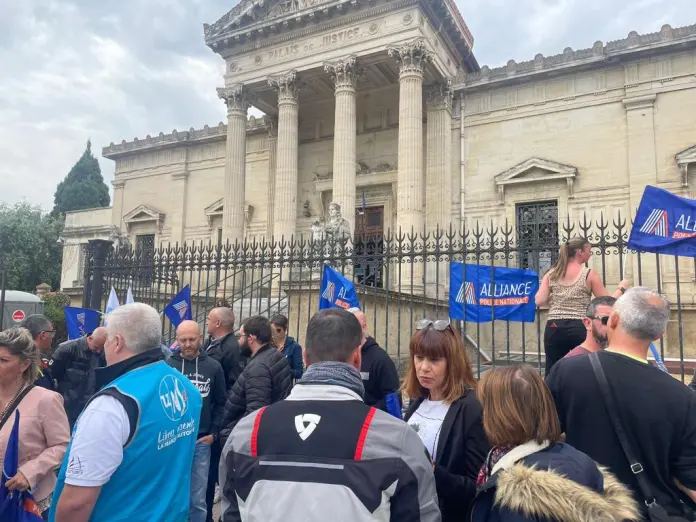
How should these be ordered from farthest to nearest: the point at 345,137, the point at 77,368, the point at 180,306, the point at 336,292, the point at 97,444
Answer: the point at 345,137, the point at 180,306, the point at 336,292, the point at 77,368, the point at 97,444

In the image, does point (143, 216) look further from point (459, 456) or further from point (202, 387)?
point (459, 456)

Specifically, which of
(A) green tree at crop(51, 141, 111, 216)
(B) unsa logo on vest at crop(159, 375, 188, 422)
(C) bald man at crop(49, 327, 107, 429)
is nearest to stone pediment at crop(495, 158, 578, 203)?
(C) bald man at crop(49, 327, 107, 429)

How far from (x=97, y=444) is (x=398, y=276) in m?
10.8

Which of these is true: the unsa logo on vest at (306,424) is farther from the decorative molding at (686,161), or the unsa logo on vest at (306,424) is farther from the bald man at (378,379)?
the decorative molding at (686,161)

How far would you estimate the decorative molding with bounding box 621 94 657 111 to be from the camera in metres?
17.2

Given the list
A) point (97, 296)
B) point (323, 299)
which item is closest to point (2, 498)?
point (323, 299)

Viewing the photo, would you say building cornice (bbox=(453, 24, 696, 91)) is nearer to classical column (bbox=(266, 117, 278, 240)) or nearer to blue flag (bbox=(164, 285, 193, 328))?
classical column (bbox=(266, 117, 278, 240))

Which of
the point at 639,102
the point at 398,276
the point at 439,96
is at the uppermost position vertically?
the point at 439,96

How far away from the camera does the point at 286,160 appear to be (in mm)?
19422

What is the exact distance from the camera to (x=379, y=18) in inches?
721

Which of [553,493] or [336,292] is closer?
[553,493]

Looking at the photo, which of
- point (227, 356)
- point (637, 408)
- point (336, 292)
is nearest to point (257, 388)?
point (227, 356)

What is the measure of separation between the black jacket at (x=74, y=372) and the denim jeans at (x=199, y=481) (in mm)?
1704

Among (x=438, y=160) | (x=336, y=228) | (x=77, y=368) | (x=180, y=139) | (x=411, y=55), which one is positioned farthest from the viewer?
(x=180, y=139)
